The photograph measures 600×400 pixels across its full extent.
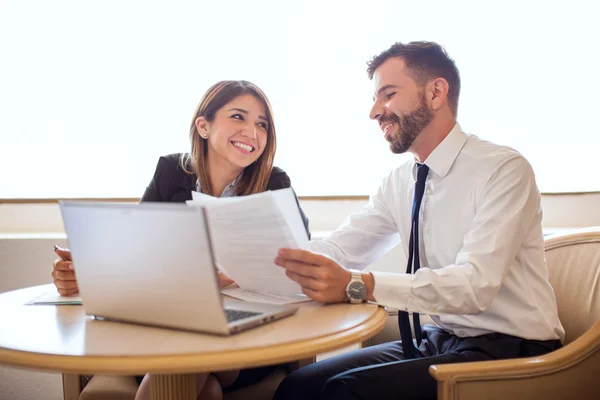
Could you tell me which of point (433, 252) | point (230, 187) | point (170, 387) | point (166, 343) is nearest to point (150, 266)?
point (166, 343)

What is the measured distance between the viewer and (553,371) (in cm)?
146

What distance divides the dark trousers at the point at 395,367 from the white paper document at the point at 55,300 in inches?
25.4

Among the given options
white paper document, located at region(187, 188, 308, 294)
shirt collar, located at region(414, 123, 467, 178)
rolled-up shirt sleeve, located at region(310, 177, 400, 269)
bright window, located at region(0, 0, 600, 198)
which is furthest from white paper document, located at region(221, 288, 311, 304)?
bright window, located at region(0, 0, 600, 198)

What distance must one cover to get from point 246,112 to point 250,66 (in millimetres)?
615

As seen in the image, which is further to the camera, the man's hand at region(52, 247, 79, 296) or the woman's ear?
the woman's ear

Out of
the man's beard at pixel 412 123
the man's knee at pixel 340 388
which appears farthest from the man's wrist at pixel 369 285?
the man's beard at pixel 412 123

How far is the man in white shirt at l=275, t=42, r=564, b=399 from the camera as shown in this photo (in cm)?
147

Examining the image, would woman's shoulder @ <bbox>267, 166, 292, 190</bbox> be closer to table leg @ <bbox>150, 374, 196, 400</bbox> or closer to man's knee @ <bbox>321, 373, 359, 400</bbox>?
man's knee @ <bbox>321, 373, 359, 400</bbox>

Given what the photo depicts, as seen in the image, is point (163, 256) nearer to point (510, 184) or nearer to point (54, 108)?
point (510, 184)

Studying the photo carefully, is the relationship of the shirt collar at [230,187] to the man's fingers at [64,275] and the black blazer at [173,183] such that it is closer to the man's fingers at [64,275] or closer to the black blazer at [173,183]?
the black blazer at [173,183]

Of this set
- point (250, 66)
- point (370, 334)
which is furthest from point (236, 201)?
point (250, 66)

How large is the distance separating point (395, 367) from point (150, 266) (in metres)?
0.74

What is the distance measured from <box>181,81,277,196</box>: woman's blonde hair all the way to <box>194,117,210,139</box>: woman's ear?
1 cm

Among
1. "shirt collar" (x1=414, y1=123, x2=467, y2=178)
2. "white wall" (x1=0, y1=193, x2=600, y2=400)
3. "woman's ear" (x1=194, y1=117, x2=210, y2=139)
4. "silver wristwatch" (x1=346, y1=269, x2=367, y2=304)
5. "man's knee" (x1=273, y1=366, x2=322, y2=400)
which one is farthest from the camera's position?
"white wall" (x1=0, y1=193, x2=600, y2=400)
